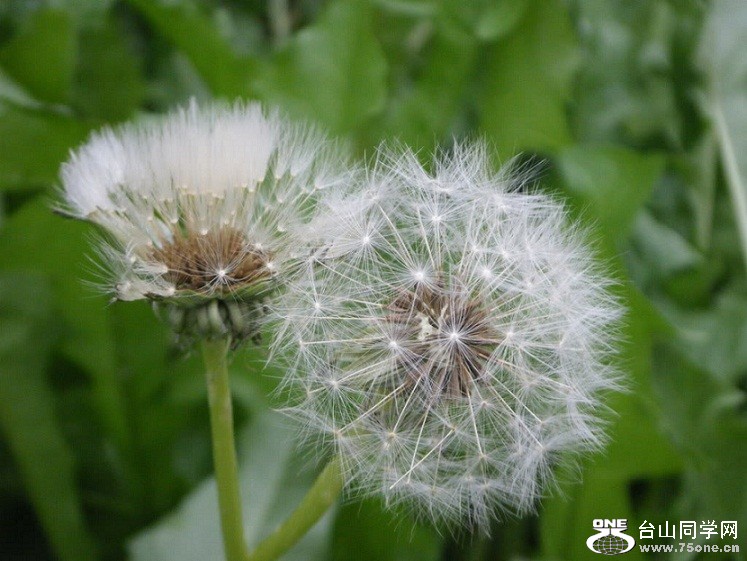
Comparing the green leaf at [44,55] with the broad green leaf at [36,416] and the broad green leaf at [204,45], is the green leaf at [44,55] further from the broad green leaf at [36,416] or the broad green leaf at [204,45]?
the broad green leaf at [36,416]

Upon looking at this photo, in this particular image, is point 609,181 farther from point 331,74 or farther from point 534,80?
point 331,74

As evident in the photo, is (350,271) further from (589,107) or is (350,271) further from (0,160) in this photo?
(589,107)

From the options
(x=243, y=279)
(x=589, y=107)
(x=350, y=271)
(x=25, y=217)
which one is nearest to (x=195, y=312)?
(x=243, y=279)

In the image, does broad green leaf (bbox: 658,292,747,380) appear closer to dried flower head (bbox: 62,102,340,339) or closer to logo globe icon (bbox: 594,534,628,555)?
logo globe icon (bbox: 594,534,628,555)

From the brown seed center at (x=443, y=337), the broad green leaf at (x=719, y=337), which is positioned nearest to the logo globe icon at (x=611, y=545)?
the broad green leaf at (x=719, y=337)

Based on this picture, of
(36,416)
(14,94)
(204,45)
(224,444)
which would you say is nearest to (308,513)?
(224,444)

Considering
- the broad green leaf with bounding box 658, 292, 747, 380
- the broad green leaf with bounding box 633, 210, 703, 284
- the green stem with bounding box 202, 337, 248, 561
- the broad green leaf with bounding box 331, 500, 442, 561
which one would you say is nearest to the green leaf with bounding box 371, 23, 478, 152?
the broad green leaf with bounding box 633, 210, 703, 284
